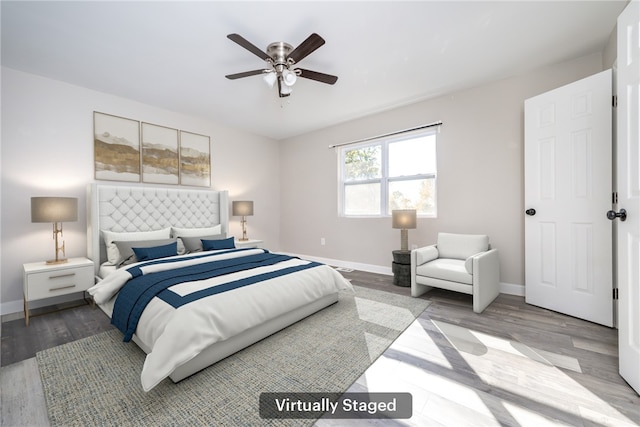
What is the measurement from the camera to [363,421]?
4.38ft

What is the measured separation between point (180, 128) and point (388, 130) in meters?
3.34

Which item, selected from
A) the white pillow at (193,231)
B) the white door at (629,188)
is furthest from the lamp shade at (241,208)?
the white door at (629,188)

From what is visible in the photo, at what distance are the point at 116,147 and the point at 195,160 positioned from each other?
3.46 ft

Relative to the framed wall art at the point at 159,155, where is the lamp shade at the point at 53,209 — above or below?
below

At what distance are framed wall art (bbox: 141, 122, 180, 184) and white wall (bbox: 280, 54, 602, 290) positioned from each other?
103 inches

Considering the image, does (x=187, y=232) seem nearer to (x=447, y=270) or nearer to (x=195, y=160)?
(x=195, y=160)

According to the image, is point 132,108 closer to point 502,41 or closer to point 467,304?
point 502,41

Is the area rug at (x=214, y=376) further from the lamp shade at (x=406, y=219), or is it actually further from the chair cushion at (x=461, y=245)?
the lamp shade at (x=406, y=219)

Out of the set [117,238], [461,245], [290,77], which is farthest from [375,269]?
[117,238]

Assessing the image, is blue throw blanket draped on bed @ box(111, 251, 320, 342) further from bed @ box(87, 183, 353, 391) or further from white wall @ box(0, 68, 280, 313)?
white wall @ box(0, 68, 280, 313)

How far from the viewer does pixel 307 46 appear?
6.76ft

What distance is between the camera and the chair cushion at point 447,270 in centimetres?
273

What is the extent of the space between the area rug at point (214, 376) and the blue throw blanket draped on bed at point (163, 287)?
0.26 metres

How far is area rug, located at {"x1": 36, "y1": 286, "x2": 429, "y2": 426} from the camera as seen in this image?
136 centimetres
